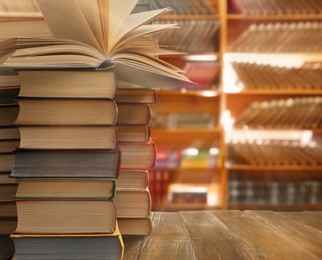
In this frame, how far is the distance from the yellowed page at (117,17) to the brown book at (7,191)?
0.29 meters

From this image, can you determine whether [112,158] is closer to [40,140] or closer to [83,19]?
[40,140]

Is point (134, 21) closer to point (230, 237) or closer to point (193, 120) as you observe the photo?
point (230, 237)

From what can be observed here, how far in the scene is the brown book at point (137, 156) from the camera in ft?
2.66

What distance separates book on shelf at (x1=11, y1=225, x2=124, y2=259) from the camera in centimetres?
62

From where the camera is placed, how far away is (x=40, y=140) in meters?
0.63

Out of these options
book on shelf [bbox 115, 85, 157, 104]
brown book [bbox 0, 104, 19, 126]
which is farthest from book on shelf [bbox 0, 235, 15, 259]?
book on shelf [bbox 115, 85, 157, 104]

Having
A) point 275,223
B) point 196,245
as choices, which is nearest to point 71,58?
point 196,245

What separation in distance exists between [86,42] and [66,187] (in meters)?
0.24

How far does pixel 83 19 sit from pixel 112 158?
220 mm

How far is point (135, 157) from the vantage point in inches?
32.0

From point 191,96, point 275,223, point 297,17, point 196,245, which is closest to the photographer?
point 196,245

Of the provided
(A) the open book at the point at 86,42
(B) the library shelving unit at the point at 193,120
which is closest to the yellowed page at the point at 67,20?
(A) the open book at the point at 86,42

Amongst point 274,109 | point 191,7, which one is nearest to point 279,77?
point 274,109

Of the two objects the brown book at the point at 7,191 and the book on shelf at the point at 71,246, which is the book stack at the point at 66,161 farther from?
the brown book at the point at 7,191
